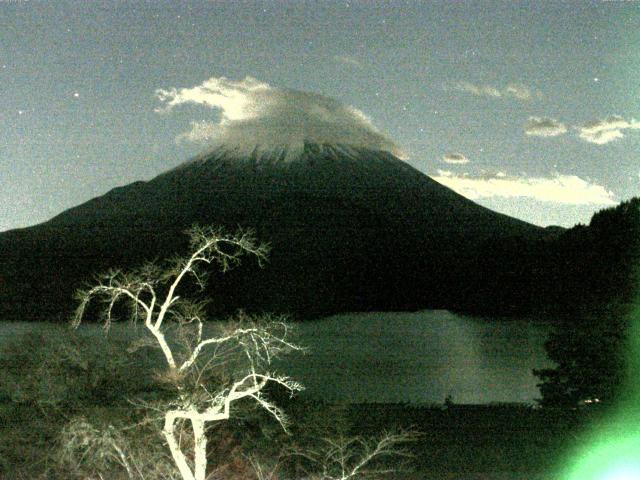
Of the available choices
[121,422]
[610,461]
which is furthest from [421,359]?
[121,422]

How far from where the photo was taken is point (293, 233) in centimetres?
2125

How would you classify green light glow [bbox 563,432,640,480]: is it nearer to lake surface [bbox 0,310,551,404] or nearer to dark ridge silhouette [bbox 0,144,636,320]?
lake surface [bbox 0,310,551,404]

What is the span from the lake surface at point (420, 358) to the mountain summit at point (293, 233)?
0.74 meters

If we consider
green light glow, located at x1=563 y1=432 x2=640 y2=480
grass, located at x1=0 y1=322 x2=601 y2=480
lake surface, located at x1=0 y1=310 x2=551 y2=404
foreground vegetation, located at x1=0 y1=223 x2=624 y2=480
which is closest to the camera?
foreground vegetation, located at x1=0 y1=223 x2=624 y2=480

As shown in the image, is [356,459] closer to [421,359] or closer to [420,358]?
[421,359]

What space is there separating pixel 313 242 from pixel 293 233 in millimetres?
1163

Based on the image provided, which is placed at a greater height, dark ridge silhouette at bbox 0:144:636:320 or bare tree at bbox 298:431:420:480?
dark ridge silhouette at bbox 0:144:636:320

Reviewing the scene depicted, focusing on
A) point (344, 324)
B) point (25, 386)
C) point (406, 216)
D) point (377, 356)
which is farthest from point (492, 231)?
point (25, 386)

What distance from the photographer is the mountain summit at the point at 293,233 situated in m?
14.2

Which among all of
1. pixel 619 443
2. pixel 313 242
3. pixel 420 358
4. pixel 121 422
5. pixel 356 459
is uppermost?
pixel 313 242

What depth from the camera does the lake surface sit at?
370 inches

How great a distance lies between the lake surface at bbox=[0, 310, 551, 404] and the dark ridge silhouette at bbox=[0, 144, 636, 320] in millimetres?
491

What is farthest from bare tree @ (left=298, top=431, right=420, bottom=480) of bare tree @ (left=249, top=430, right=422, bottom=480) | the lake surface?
the lake surface

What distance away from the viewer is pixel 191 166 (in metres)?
32.0
